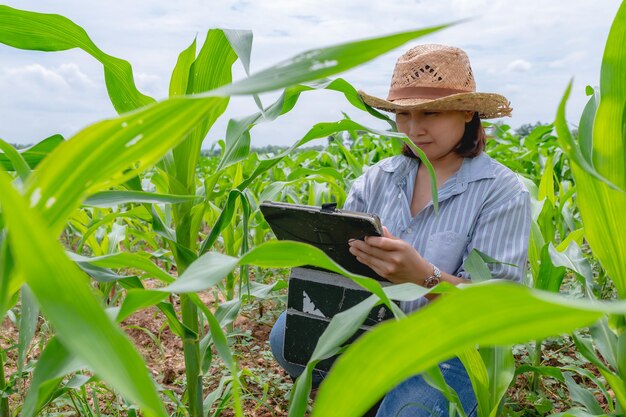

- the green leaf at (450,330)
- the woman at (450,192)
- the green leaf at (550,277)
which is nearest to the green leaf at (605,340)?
the green leaf at (550,277)

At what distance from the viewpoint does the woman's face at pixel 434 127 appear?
1366 millimetres

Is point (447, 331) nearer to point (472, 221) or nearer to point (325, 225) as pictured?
point (325, 225)

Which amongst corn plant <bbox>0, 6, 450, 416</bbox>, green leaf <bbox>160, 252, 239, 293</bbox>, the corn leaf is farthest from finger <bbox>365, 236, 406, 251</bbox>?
green leaf <bbox>160, 252, 239, 293</bbox>

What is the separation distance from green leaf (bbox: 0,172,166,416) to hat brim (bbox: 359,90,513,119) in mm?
1012

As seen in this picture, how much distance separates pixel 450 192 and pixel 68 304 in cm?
110

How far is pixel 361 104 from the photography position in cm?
109

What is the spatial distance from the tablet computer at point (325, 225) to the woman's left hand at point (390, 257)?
0.06ft

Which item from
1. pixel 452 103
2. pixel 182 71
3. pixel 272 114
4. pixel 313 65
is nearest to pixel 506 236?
pixel 452 103

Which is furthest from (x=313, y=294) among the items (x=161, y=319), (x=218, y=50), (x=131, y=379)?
(x=161, y=319)

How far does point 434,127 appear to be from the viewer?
4.49ft

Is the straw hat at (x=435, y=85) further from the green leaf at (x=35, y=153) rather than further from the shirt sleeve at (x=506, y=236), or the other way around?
the green leaf at (x=35, y=153)

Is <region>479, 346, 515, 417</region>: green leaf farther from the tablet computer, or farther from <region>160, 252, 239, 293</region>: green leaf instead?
<region>160, 252, 239, 293</region>: green leaf

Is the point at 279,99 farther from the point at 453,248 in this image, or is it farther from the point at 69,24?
the point at 453,248

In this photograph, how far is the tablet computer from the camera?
105cm
